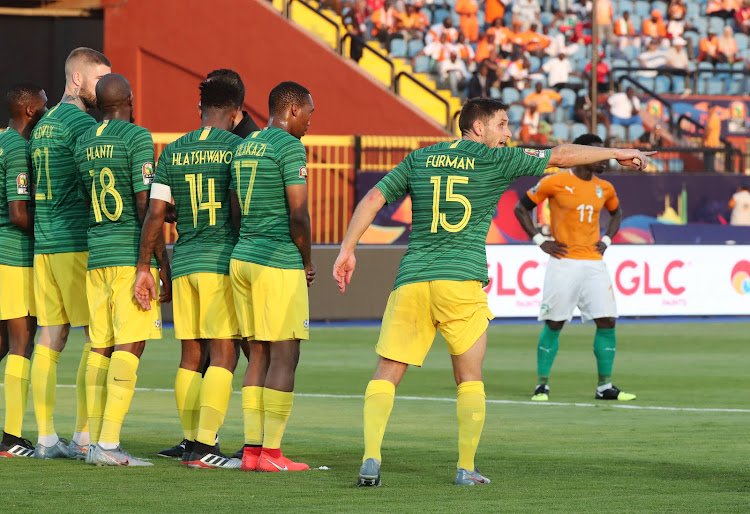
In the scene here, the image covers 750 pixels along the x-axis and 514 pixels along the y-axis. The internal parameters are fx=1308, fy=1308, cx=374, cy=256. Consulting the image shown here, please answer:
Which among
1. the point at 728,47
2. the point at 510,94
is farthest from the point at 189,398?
the point at 728,47

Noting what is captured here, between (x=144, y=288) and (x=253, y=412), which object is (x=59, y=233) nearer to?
(x=144, y=288)

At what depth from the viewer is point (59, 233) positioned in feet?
27.1

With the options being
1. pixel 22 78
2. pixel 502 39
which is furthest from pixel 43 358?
pixel 502 39

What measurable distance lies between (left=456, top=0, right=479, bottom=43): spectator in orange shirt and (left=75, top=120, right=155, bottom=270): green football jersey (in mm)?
22769

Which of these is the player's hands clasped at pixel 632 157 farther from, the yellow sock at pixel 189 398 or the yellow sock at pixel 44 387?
the yellow sock at pixel 44 387

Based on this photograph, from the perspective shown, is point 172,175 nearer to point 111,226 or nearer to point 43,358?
point 111,226

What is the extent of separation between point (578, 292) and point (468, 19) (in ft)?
62.0

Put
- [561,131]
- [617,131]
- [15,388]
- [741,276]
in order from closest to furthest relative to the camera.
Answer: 1. [15,388]
2. [741,276]
3. [561,131]
4. [617,131]

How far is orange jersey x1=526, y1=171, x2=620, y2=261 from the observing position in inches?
480

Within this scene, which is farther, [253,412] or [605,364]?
[605,364]

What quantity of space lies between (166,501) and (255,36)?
21192 mm

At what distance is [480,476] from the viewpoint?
729 centimetres

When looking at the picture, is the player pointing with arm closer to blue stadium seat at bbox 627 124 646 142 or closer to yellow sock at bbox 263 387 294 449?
yellow sock at bbox 263 387 294 449

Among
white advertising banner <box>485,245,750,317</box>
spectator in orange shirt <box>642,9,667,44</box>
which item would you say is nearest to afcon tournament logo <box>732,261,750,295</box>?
white advertising banner <box>485,245,750,317</box>
